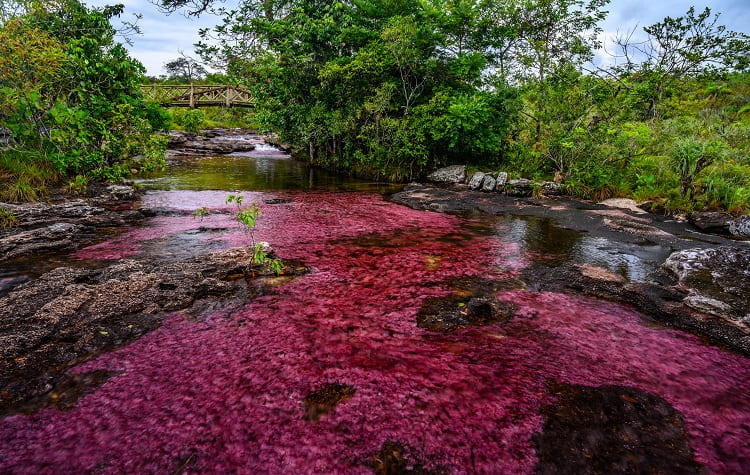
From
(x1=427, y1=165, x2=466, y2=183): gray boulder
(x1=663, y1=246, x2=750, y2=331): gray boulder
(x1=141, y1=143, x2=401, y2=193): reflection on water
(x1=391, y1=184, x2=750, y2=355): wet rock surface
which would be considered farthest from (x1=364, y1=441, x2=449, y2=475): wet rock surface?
(x1=427, y1=165, x2=466, y2=183): gray boulder

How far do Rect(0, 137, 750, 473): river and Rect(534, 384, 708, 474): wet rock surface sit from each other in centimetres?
1

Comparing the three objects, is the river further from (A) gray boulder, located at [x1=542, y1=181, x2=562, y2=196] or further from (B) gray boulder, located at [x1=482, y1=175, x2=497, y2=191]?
(B) gray boulder, located at [x1=482, y1=175, x2=497, y2=191]

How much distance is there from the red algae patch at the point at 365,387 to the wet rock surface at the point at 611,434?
0.07m

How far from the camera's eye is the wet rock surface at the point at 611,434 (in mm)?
2156

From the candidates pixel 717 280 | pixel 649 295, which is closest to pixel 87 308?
pixel 649 295

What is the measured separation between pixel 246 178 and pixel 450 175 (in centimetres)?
894

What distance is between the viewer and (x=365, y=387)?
2.82 metres

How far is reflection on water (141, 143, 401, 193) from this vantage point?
12734 mm

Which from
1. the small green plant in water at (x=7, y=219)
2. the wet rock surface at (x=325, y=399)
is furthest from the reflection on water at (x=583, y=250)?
the small green plant in water at (x=7, y=219)

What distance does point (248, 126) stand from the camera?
135 feet

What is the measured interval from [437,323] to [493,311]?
765 mm

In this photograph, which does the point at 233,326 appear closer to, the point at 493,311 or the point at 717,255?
the point at 493,311

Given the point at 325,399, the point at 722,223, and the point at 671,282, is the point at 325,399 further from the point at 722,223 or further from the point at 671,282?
the point at 722,223

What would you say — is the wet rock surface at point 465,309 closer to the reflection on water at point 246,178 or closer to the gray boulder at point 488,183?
the gray boulder at point 488,183
